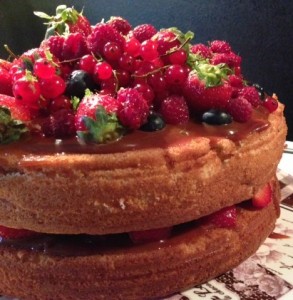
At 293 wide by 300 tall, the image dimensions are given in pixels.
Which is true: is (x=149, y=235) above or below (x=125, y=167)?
below

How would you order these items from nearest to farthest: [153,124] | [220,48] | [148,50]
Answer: [153,124] < [148,50] < [220,48]

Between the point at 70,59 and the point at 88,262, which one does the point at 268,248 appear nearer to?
the point at 88,262

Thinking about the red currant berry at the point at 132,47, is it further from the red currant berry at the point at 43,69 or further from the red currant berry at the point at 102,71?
the red currant berry at the point at 43,69

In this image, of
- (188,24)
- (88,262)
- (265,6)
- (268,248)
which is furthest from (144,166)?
(188,24)

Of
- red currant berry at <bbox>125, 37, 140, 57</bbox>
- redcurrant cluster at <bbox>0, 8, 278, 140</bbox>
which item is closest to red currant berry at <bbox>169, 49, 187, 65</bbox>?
redcurrant cluster at <bbox>0, 8, 278, 140</bbox>

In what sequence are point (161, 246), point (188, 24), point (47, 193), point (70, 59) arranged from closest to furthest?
1. point (47, 193)
2. point (161, 246)
3. point (70, 59)
4. point (188, 24)

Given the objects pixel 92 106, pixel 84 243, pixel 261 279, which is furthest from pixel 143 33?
pixel 261 279

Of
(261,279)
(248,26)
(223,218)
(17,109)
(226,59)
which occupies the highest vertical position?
(226,59)

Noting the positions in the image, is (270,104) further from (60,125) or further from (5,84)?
(5,84)
